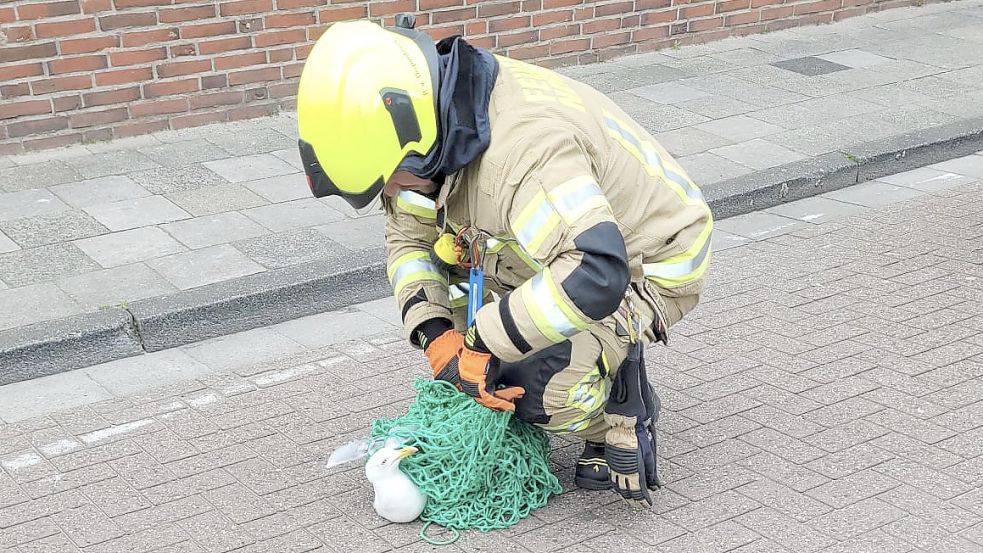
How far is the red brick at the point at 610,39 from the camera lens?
8180 millimetres

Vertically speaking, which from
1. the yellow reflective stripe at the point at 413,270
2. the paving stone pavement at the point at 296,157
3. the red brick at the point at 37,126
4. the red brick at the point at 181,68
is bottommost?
the paving stone pavement at the point at 296,157

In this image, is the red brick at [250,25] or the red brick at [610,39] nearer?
the red brick at [250,25]

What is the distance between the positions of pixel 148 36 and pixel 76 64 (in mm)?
416

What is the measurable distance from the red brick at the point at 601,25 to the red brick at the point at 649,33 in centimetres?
19

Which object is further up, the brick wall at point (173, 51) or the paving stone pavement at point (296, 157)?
the brick wall at point (173, 51)

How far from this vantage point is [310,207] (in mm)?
5727

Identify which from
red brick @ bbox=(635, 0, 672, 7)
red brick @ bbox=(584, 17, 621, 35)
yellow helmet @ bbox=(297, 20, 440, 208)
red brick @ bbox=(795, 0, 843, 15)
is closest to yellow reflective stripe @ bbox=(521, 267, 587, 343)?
yellow helmet @ bbox=(297, 20, 440, 208)

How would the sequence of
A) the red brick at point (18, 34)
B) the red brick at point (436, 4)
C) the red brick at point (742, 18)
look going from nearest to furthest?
the red brick at point (18, 34) < the red brick at point (436, 4) < the red brick at point (742, 18)

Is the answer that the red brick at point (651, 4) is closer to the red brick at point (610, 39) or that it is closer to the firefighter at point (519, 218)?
the red brick at point (610, 39)

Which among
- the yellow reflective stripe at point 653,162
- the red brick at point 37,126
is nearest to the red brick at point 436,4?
the red brick at point 37,126

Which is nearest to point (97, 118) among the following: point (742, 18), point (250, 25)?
point (250, 25)

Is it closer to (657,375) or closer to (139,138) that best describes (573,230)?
(657,375)

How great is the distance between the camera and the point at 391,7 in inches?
284

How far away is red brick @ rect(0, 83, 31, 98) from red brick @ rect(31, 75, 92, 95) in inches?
1.2
